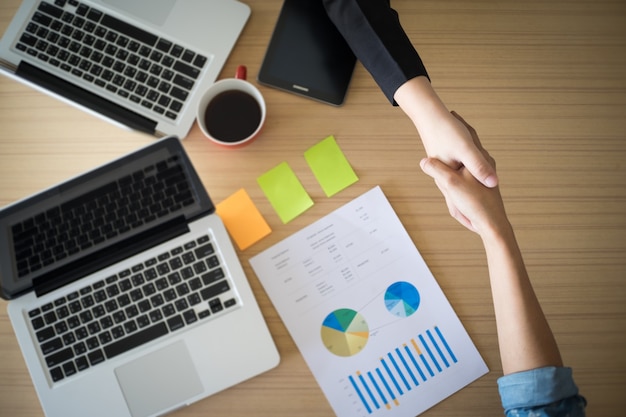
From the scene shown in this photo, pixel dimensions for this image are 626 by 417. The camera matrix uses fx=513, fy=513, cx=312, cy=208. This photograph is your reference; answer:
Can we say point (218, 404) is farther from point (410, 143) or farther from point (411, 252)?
point (410, 143)

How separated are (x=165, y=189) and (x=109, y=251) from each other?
0.13 m

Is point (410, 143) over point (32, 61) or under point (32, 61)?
under

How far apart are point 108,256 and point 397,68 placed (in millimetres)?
562

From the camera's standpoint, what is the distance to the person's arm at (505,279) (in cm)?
75

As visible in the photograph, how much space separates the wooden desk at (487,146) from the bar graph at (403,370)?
6cm

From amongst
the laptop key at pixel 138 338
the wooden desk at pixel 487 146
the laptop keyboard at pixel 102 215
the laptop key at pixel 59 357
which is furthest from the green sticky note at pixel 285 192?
the laptop key at pixel 59 357

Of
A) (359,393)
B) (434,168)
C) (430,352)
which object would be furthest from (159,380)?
(434,168)

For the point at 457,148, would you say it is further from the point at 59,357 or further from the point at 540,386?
the point at 59,357

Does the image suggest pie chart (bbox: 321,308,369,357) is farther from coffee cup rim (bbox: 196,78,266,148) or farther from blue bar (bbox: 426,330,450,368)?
coffee cup rim (bbox: 196,78,266,148)


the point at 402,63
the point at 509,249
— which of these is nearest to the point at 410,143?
the point at 402,63

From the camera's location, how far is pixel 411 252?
86 cm

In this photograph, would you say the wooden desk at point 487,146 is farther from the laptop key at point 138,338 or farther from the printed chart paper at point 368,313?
the laptop key at point 138,338

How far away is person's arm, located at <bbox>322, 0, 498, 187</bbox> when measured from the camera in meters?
0.83

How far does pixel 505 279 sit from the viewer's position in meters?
0.77
